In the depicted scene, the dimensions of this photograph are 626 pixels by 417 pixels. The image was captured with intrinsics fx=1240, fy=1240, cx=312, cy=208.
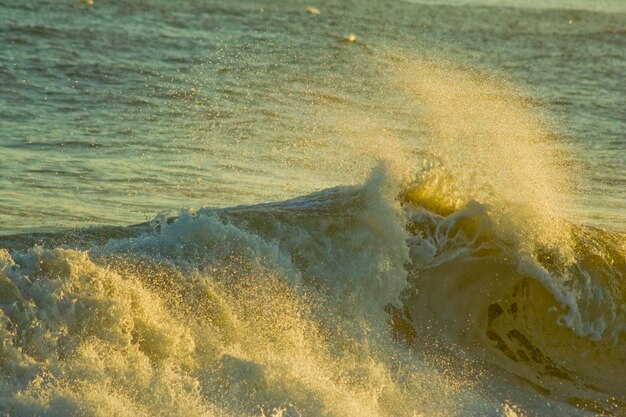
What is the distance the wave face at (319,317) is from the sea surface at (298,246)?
0.02 meters

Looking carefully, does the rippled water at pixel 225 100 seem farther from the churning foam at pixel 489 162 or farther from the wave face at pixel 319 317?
the wave face at pixel 319 317

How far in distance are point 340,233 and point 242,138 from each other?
657 centimetres

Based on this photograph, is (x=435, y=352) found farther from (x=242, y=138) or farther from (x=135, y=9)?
(x=135, y=9)

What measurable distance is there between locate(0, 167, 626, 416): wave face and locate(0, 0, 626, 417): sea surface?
21mm

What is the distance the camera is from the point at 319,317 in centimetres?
1052

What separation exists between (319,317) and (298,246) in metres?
0.97

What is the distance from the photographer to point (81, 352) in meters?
8.32

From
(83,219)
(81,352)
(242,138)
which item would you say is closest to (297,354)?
(81,352)

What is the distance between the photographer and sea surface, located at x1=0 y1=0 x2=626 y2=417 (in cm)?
870

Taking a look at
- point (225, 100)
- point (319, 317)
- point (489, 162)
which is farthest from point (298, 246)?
point (225, 100)

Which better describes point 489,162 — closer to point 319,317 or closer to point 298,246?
point 298,246

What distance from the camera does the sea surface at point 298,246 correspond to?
8.70 metres

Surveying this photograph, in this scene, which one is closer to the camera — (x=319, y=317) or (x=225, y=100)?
(x=319, y=317)

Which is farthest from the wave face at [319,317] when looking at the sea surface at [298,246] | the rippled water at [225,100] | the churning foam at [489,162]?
the rippled water at [225,100]
